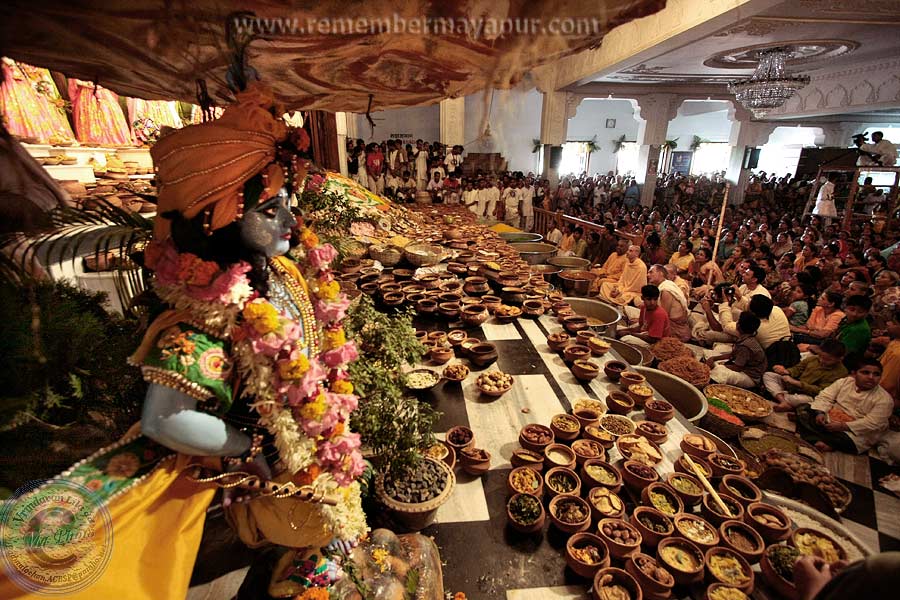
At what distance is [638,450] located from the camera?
2740 mm

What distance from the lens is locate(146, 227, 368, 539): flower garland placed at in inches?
53.4

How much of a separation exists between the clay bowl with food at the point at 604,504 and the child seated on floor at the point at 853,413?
9.49 ft

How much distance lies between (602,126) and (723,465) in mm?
26554

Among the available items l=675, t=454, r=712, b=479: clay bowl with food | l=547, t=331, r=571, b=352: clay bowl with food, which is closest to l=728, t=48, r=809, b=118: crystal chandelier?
l=547, t=331, r=571, b=352: clay bowl with food

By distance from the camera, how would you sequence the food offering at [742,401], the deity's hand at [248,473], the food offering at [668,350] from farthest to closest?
the food offering at [668,350] < the food offering at [742,401] < the deity's hand at [248,473]

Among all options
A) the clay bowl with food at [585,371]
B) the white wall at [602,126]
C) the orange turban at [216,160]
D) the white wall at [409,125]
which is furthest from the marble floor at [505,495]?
the white wall at [602,126]

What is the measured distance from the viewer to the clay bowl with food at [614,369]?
3590 millimetres

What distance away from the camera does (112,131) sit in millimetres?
5387

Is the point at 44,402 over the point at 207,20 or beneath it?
beneath

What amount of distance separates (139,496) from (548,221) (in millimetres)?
11375

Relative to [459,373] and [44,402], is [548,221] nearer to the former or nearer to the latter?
[459,373]

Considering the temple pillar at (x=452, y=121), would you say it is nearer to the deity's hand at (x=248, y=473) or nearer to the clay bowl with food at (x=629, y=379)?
the clay bowl with food at (x=629, y=379)

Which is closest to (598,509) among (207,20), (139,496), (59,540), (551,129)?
(139,496)

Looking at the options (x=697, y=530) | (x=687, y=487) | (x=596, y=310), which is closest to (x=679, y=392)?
(x=687, y=487)
